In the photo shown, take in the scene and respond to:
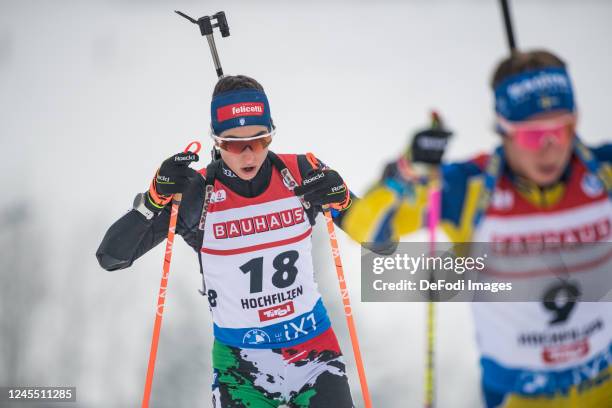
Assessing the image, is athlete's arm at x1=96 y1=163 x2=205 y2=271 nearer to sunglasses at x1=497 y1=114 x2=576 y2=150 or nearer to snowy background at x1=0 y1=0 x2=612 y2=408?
sunglasses at x1=497 y1=114 x2=576 y2=150

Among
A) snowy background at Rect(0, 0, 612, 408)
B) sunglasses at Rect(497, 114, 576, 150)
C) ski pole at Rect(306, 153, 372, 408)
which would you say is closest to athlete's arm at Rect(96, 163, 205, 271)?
ski pole at Rect(306, 153, 372, 408)

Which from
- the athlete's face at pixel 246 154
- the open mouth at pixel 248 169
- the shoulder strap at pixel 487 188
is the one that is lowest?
the shoulder strap at pixel 487 188

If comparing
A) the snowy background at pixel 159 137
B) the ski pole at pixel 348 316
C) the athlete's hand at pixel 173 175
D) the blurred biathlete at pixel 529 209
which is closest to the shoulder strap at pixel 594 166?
the blurred biathlete at pixel 529 209

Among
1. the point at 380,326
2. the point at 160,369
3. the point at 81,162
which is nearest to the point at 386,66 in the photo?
the point at 380,326

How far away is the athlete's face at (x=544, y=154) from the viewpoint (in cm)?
262

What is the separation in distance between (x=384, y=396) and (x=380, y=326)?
54.2 inches

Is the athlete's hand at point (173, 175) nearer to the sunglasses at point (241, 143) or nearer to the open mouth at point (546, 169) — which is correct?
the sunglasses at point (241, 143)

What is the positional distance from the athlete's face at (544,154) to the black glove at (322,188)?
1.43 metres

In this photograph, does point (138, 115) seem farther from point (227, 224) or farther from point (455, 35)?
point (227, 224)

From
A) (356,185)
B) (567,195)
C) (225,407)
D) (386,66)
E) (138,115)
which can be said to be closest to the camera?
(567,195)

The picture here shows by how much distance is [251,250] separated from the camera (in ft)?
13.3

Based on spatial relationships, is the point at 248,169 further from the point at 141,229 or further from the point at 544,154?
the point at 544,154

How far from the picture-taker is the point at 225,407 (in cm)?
391

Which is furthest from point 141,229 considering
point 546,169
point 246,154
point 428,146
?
point 546,169
